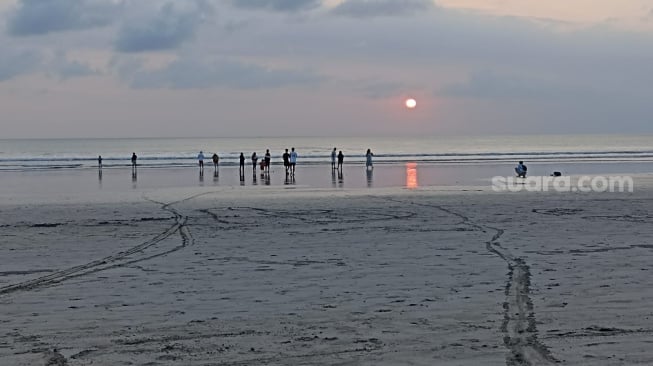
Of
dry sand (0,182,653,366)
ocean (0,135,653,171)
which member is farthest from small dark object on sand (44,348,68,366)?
ocean (0,135,653,171)

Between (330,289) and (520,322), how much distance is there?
292 centimetres

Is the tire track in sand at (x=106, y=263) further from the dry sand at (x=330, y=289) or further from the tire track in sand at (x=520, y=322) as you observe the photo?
the tire track in sand at (x=520, y=322)

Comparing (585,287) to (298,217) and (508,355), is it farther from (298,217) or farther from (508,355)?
(298,217)

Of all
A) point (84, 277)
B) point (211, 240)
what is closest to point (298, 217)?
point (211, 240)

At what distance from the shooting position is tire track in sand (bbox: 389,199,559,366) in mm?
6898

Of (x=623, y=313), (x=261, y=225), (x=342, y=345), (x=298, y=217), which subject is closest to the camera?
(x=342, y=345)

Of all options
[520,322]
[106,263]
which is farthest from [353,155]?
[520,322]

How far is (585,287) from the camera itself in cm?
1018

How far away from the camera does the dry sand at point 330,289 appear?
7320mm

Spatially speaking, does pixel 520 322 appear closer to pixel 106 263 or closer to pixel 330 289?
pixel 330 289

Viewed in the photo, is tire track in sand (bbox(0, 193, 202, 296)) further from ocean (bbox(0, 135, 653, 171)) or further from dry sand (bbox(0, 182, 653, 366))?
ocean (bbox(0, 135, 653, 171))

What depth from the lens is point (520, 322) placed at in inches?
324

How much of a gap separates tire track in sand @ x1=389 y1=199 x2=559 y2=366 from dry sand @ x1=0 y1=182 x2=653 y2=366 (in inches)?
1.1

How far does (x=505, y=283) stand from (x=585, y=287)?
1024 mm
